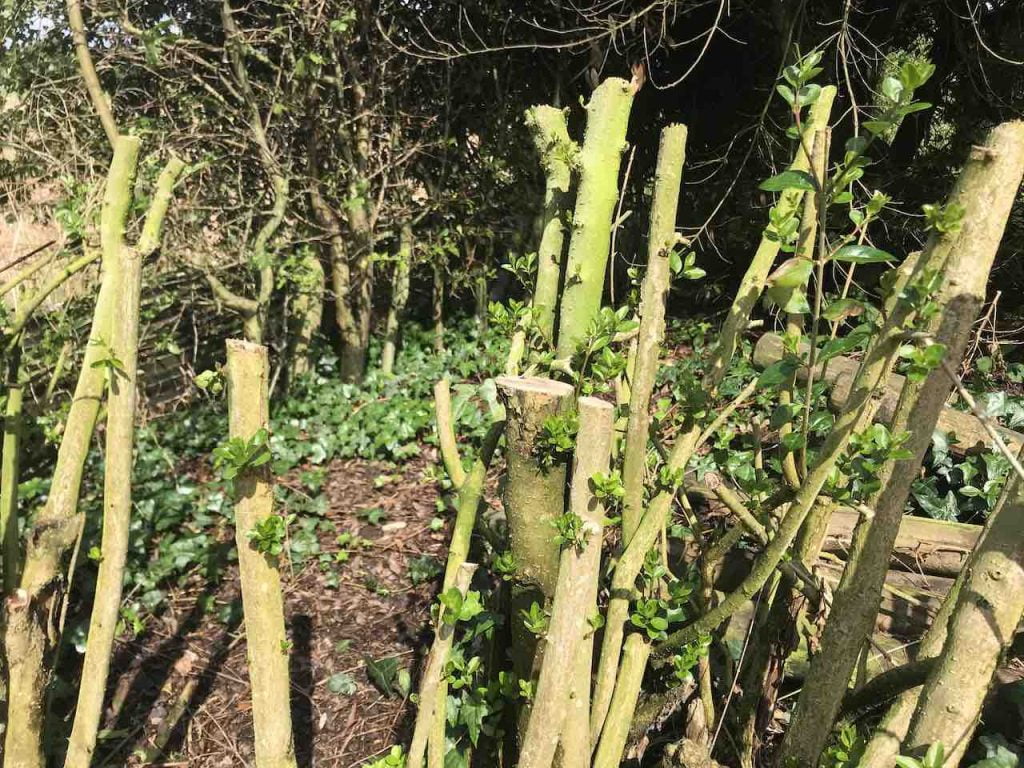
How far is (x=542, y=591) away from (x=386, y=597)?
2077 millimetres

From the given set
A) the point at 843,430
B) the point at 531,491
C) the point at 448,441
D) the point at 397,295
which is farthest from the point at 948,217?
the point at 397,295

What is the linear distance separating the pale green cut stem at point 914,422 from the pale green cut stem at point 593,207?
2.62 feet

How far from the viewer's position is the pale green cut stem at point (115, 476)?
1.67 m

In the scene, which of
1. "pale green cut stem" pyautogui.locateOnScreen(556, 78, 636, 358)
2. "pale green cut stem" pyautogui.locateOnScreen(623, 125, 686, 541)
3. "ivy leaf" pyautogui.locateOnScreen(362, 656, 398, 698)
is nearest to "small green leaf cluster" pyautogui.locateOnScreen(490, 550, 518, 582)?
"pale green cut stem" pyautogui.locateOnScreen(623, 125, 686, 541)

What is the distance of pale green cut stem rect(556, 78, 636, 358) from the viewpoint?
1800 millimetres

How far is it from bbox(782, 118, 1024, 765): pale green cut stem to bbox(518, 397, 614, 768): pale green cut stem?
18.3 inches

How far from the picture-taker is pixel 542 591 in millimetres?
1803

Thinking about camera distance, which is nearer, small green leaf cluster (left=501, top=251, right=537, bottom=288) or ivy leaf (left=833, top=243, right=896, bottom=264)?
ivy leaf (left=833, top=243, right=896, bottom=264)

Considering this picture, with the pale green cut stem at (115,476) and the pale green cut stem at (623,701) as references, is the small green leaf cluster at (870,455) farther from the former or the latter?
the pale green cut stem at (115,476)

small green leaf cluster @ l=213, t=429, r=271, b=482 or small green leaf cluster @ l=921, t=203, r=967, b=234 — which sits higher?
small green leaf cluster @ l=921, t=203, r=967, b=234

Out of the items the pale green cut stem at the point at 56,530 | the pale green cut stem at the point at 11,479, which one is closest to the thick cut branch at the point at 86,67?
the pale green cut stem at the point at 11,479

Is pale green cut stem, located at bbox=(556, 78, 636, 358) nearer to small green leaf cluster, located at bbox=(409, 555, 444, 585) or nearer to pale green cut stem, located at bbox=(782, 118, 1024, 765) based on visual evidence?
pale green cut stem, located at bbox=(782, 118, 1024, 765)

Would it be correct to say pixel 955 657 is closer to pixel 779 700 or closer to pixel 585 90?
pixel 779 700

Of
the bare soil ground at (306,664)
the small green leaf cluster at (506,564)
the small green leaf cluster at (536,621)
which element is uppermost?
the small green leaf cluster at (506,564)
